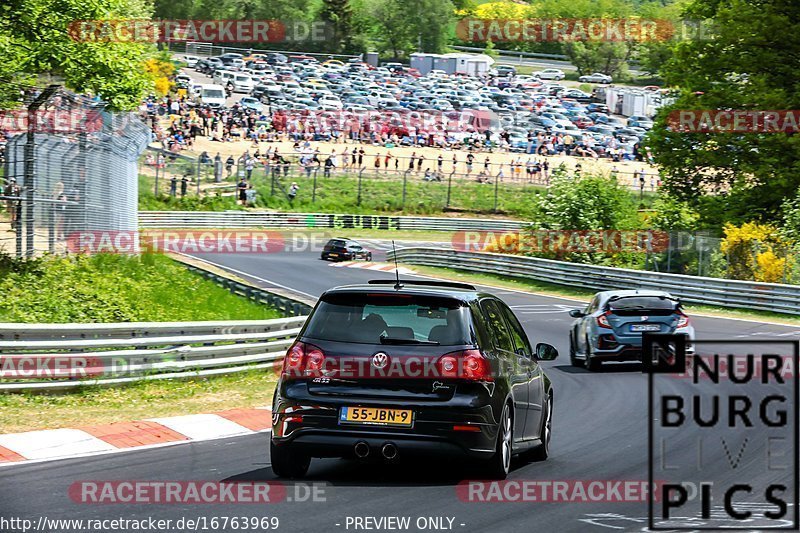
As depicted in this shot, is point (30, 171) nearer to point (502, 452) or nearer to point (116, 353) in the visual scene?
point (116, 353)

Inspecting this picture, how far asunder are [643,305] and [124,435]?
10523mm

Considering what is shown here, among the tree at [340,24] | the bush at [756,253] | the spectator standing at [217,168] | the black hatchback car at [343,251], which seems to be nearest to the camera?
the bush at [756,253]

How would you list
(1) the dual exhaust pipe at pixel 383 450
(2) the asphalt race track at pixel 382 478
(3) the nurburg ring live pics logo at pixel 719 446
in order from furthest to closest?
(1) the dual exhaust pipe at pixel 383 450 < (3) the nurburg ring live pics logo at pixel 719 446 < (2) the asphalt race track at pixel 382 478

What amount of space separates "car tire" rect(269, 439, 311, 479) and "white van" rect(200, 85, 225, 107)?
70.7 m

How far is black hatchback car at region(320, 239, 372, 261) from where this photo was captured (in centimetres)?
5006

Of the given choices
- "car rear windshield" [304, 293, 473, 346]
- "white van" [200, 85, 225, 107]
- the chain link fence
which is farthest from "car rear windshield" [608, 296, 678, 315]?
"white van" [200, 85, 225, 107]

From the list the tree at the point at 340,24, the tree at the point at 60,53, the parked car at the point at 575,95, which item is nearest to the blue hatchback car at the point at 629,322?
the tree at the point at 60,53

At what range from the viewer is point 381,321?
912 centimetres

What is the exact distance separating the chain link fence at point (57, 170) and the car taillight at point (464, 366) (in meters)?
13.3

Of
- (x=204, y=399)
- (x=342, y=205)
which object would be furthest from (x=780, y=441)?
(x=342, y=205)

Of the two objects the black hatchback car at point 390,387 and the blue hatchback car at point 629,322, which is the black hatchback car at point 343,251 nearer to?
the blue hatchback car at point 629,322

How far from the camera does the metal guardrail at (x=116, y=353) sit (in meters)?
14.1

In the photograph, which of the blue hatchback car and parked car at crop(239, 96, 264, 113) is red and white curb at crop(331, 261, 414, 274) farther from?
parked car at crop(239, 96, 264, 113)

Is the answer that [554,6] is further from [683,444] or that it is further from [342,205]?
[683,444]
